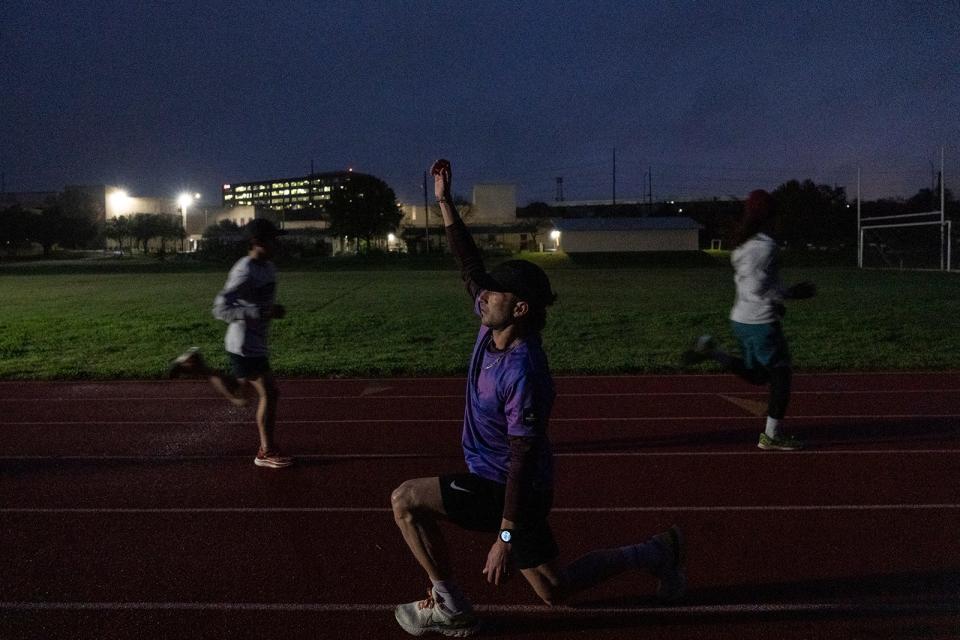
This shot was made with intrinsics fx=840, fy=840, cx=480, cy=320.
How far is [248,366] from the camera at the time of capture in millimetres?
6305

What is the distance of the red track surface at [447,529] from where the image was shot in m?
3.97

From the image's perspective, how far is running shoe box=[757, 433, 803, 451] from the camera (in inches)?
272

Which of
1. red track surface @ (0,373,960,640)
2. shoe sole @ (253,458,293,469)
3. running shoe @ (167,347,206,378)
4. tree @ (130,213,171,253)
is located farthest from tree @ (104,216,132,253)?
shoe sole @ (253,458,293,469)

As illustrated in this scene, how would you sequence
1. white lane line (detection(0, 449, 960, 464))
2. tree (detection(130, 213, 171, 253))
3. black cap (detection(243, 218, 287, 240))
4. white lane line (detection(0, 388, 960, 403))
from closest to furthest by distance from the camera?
black cap (detection(243, 218, 287, 240)) → white lane line (detection(0, 449, 960, 464)) → white lane line (detection(0, 388, 960, 403)) → tree (detection(130, 213, 171, 253))

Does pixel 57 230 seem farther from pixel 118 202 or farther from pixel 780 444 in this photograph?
pixel 780 444

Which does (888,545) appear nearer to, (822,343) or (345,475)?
(345,475)

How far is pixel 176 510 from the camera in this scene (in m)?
5.60

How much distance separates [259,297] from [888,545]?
14.6ft

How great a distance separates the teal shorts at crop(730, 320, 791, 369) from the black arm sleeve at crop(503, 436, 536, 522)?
13.1ft

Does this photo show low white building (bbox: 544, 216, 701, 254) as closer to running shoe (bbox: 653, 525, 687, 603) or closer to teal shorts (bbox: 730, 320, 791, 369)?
teal shorts (bbox: 730, 320, 791, 369)

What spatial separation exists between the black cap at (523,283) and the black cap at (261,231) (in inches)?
132

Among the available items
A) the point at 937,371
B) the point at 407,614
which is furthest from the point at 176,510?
the point at 937,371

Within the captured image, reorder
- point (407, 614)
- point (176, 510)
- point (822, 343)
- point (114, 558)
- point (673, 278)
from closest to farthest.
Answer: point (407, 614), point (114, 558), point (176, 510), point (822, 343), point (673, 278)

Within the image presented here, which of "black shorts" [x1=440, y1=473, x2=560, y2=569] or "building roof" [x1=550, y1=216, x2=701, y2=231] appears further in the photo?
"building roof" [x1=550, y1=216, x2=701, y2=231]
